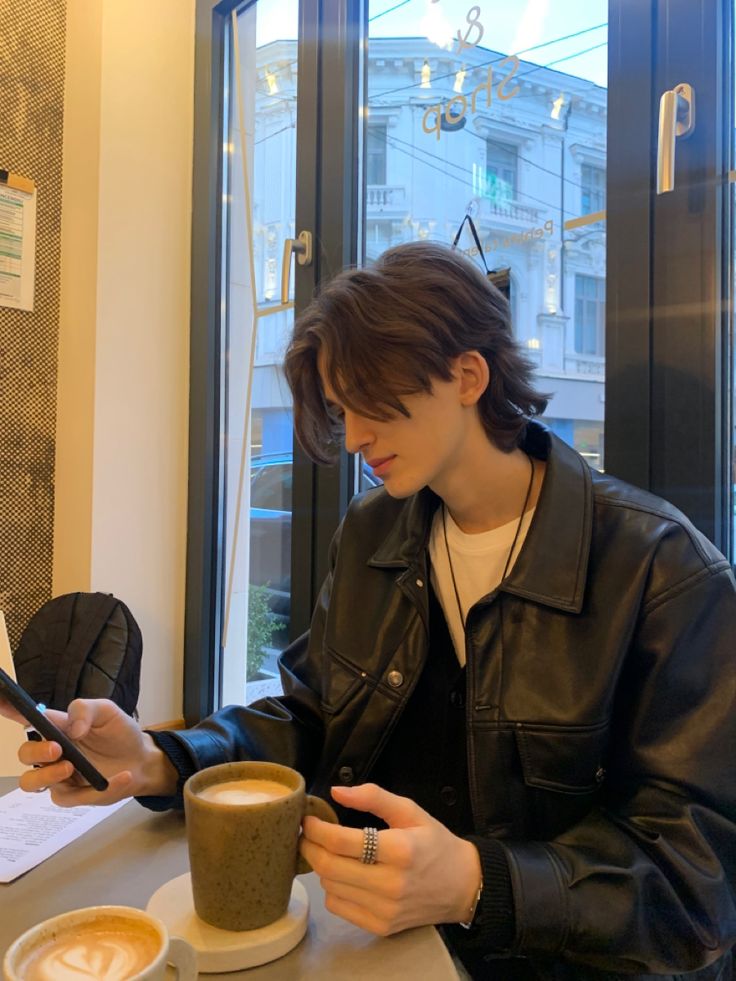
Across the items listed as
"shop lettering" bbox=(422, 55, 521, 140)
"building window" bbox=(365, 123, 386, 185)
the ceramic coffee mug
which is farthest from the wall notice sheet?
the ceramic coffee mug

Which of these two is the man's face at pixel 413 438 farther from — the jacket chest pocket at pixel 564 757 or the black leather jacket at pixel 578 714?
the jacket chest pocket at pixel 564 757

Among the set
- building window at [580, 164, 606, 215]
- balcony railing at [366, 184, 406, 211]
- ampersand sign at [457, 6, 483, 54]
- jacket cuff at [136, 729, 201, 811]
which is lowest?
jacket cuff at [136, 729, 201, 811]

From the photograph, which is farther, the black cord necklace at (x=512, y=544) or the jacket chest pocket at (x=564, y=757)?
the black cord necklace at (x=512, y=544)

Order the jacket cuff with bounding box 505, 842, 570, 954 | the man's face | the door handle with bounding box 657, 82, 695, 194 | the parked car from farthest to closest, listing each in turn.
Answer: the parked car, the door handle with bounding box 657, 82, 695, 194, the man's face, the jacket cuff with bounding box 505, 842, 570, 954

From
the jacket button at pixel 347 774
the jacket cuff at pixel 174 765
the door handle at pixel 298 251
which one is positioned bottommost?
the jacket button at pixel 347 774

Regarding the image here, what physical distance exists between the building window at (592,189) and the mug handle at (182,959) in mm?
1258

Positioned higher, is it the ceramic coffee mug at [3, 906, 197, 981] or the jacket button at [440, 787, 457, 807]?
the ceramic coffee mug at [3, 906, 197, 981]

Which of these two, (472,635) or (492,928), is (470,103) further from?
(492,928)

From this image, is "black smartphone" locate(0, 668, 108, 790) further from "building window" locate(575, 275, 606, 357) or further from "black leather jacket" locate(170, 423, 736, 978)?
"building window" locate(575, 275, 606, 357)

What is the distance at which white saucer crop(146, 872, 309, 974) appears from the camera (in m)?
0.61

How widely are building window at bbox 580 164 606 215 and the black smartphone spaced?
1.18 m

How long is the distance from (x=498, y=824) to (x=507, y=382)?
1.94ft

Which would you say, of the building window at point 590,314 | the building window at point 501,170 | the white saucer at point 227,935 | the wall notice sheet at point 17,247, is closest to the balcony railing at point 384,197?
the building window at point 501,170

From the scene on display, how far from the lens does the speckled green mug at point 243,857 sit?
24.0 inches
